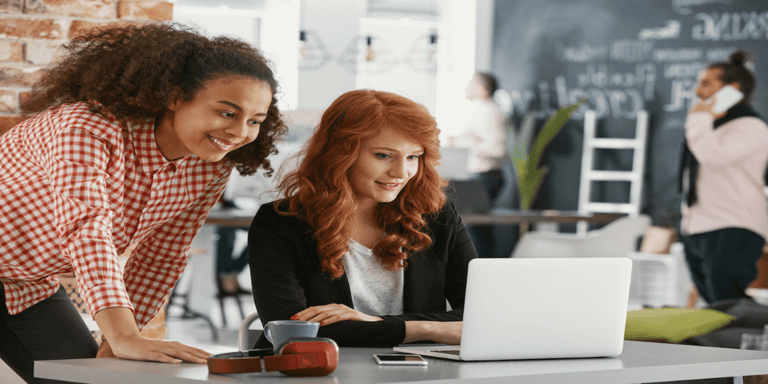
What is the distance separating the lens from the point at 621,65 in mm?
6539

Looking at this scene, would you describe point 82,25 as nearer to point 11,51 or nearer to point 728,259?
point 11,51

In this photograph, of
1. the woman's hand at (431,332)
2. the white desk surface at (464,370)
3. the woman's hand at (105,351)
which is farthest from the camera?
the woman's hand at (431,332)

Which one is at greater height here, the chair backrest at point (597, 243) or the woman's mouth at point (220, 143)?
the woman's mouth at point (220, 143)

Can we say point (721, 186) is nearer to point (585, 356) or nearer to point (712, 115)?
point (712, 115)

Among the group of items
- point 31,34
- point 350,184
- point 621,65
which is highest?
point 621,65

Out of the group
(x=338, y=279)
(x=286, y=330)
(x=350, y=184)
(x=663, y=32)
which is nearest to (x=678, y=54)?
(x=663, y=32)

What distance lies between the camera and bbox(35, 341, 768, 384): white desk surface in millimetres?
1180

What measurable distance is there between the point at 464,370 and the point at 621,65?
572cm

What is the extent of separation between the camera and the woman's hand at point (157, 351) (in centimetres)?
130

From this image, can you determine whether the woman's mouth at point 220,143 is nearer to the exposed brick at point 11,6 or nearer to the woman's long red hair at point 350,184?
the woman's long red hair at point 350,184

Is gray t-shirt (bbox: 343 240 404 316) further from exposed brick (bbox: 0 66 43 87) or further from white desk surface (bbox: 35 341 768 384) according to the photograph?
exposed brick (bbox: 0 66 43 87)

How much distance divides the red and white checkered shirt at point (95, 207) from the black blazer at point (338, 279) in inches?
7.1

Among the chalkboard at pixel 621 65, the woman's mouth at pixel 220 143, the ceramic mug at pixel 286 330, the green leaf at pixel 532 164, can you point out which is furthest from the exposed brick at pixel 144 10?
the chalkboard at pixel 621 65

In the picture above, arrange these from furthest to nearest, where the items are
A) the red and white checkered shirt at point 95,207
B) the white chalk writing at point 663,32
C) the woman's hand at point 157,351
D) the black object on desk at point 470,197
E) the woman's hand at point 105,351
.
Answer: the white chalk writing at point 663,32, the black object on desk at point 470,197, the woman's hand at point 105,351, the red and white checkered shirt at point 95,207, the woman's hand at point 157,351
